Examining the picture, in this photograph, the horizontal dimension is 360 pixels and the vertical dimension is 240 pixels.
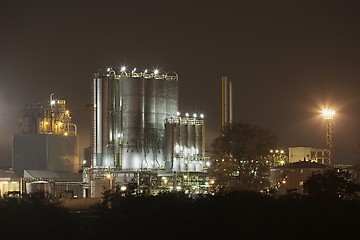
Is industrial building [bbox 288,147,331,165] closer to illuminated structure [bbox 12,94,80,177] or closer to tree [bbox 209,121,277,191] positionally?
tree [bbox 209,121,277,191]

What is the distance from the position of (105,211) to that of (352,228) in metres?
13.9

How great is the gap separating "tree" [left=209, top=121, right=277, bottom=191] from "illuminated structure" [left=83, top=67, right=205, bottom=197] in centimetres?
330

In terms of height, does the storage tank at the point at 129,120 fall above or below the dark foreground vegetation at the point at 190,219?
above

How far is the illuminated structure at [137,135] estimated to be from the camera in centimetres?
7862

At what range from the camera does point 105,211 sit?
147 ft

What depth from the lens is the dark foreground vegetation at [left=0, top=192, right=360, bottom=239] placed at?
3725 centimetres

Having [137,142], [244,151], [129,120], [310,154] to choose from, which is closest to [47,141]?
[129,120]

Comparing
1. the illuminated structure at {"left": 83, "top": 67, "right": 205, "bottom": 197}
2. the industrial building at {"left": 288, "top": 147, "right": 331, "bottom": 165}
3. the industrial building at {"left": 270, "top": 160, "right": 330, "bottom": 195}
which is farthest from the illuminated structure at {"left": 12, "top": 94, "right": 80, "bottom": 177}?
the industrial building at {"left": 288, "top": 147, "right": 331, "bottom": 165}

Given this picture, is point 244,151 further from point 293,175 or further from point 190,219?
point 190,219

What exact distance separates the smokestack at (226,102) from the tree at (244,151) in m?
2.68

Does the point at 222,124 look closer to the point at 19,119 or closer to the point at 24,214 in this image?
the point at 19,119

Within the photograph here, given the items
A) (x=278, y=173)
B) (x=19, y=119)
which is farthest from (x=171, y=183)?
(x=19, y=119)

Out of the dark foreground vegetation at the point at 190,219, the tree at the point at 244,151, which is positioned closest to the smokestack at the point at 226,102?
the tree at the point at 244,151

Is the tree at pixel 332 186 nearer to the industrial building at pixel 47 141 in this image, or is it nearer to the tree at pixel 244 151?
the tree at pixel 244 151
